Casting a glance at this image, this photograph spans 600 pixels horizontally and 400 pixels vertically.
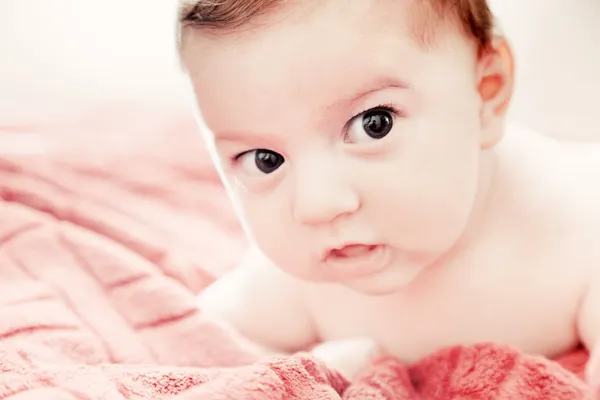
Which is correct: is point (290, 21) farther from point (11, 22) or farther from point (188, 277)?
point (11, 22)

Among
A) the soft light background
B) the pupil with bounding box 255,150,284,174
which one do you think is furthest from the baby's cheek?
the soft light background

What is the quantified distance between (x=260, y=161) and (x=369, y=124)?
11 centimetres

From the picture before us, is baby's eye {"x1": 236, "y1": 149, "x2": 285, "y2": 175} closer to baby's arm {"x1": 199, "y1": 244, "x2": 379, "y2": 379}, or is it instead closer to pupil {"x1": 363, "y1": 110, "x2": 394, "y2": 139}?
pupil {"x1": 363, "y1": 110, "x2": 394, "y2": 139}

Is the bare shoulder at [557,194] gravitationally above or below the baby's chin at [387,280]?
above

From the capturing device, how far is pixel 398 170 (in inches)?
29.9

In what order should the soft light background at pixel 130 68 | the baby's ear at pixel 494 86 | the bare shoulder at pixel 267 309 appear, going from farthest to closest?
the soft light background at pixel 130 68, the bare shoulder at pixel 267 309, the baby's ear at pixel 494 86

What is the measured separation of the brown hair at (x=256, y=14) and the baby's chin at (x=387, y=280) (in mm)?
229

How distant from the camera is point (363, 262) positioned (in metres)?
0.81

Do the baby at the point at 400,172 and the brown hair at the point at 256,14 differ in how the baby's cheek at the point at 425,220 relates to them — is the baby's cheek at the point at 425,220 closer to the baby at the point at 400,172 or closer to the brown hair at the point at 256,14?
the baby at the point at 400,172

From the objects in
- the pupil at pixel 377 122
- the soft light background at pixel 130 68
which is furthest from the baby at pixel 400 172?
the soft light background at pixel 130 68

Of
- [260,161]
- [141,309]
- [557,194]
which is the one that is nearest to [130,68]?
[141,309]

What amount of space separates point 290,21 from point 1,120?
2.57 feet

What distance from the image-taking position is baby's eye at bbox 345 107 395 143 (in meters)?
0.76

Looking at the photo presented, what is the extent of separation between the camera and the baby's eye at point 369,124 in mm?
757
